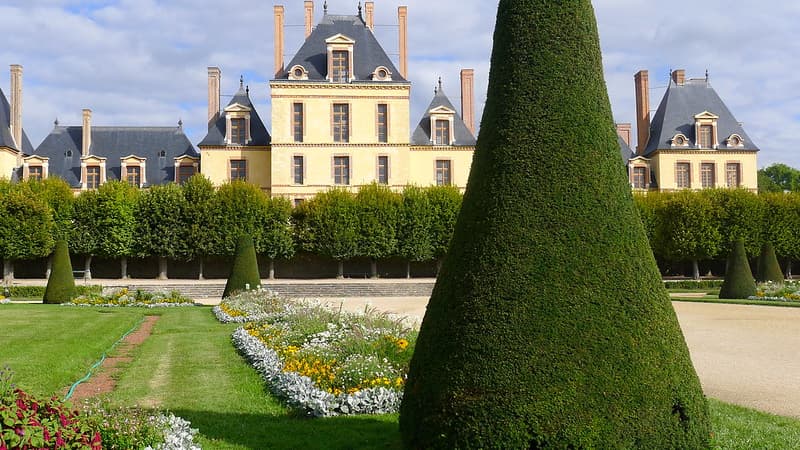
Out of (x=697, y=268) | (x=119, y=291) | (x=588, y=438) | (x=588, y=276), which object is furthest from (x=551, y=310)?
(x=697, y=268)

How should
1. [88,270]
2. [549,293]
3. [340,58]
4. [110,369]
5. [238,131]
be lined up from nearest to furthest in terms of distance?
1. [549,293]
2. [110,369]
3. [88,270]
4. [340,58]
5. [238,131]

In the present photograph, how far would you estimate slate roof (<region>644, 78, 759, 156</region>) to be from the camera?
42406 mm

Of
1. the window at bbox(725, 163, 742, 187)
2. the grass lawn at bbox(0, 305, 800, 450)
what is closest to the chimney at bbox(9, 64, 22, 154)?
the grass lawn at bbox(0, 305, 800, 450)

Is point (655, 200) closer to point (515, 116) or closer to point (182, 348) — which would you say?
point (182, 348)

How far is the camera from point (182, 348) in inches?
440

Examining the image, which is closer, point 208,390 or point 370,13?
point 208,390

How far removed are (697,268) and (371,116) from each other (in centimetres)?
1875

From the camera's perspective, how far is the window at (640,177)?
140 ft

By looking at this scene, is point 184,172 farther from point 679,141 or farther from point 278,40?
point 679,141

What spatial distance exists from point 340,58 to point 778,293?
977 inches

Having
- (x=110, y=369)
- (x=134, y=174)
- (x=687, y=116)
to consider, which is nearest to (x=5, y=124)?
(x=134, y=174)

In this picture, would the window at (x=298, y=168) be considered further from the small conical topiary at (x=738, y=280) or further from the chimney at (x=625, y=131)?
the small conical topiary at (x=738, y=280)

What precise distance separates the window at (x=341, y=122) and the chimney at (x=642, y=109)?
1823 centimetres

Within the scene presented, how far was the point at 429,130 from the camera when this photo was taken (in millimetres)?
41688
